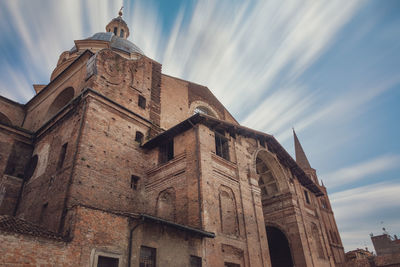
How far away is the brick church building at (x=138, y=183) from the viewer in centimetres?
803

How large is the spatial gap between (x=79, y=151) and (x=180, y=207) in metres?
4.60

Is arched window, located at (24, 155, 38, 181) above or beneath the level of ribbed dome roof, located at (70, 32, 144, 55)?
beneath

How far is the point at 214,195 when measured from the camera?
11172 millimetres

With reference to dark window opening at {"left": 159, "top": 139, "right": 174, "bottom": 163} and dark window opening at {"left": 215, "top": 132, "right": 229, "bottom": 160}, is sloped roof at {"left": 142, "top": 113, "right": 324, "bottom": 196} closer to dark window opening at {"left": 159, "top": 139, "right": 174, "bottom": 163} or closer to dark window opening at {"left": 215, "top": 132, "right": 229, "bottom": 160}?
dark window opening at {"left": 159, "top": 139, "right": 174, "bottom": 163}

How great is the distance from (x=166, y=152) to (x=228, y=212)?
4.24 meters

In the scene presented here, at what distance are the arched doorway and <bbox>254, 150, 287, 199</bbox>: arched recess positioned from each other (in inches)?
88.0

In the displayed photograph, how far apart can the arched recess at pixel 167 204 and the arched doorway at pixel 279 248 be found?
8.57m

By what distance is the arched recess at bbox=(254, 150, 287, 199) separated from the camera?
17516 millimetres

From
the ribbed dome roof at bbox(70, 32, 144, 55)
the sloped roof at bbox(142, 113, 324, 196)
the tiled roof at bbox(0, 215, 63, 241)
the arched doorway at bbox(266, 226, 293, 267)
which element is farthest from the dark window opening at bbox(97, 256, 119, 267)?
the ribbed dome roof at bbox(70, 32, 144, 55)

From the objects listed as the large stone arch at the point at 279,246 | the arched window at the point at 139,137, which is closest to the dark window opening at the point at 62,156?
the arched window at the point at 139,137

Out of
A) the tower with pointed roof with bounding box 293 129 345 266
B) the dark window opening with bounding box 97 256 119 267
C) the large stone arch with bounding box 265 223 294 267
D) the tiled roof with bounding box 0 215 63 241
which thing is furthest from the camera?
the tower with pointed roof with bounding box 293 129 345 266

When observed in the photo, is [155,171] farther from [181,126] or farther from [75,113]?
[75,113]

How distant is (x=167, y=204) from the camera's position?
1178 centimetres

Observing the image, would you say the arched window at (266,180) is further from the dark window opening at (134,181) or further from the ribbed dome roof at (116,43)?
the ribbed dome roof at (116,43)
